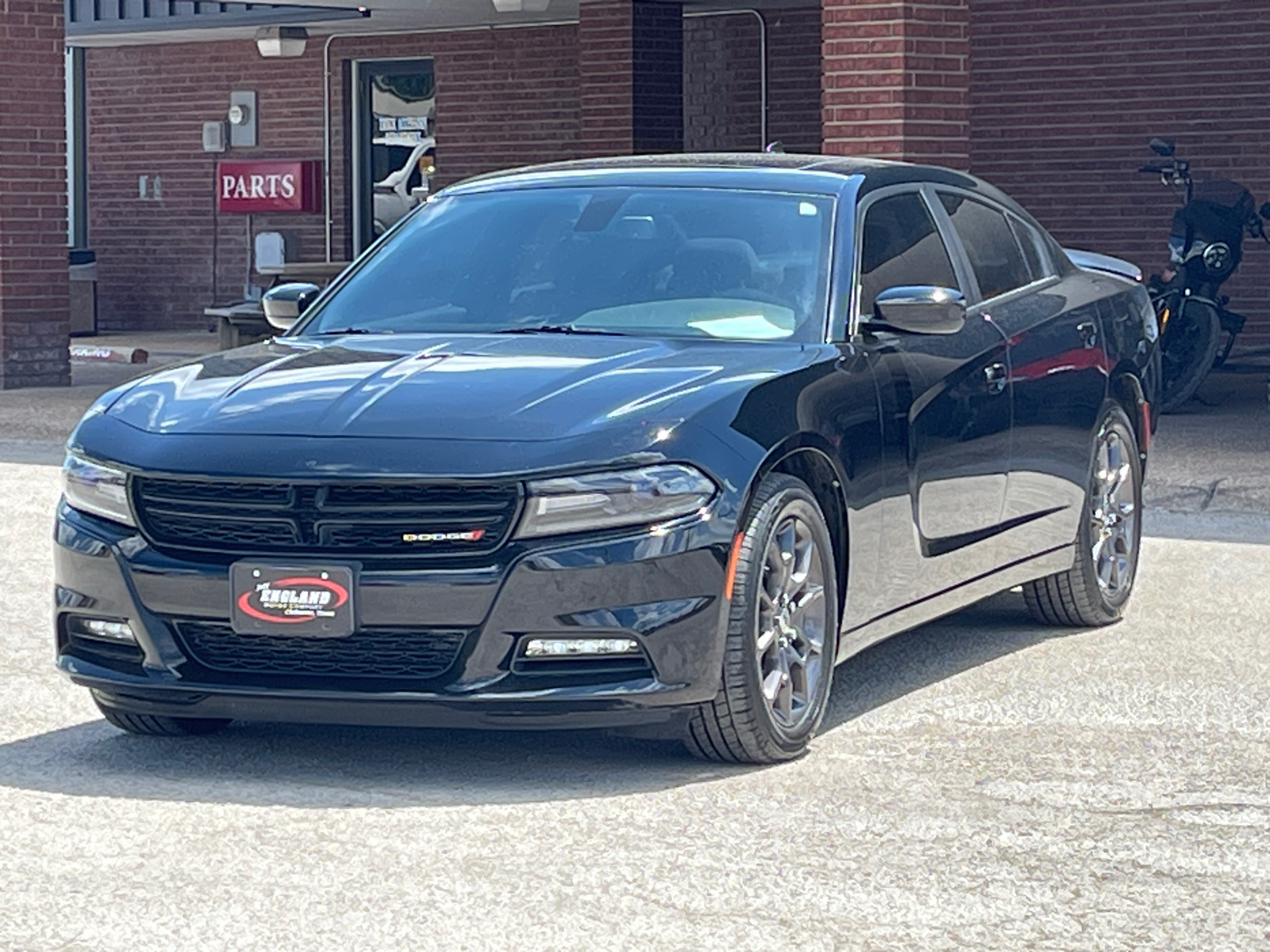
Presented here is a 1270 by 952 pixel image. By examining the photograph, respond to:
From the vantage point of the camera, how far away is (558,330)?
6.91 m

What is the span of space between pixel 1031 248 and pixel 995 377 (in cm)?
111

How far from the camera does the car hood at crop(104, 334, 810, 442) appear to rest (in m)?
6.01

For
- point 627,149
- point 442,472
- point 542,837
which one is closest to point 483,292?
point 442,472

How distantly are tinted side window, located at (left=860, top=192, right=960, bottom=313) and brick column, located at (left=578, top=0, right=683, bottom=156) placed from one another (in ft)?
42.9

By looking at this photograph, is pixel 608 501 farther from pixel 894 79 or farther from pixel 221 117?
pixel 221 117

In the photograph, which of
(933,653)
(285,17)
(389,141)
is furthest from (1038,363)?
(389,141)

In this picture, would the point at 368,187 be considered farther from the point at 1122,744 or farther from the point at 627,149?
the point at 1122,744

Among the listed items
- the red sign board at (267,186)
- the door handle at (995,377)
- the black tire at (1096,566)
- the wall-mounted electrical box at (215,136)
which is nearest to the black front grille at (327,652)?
the door handle at (995,377)

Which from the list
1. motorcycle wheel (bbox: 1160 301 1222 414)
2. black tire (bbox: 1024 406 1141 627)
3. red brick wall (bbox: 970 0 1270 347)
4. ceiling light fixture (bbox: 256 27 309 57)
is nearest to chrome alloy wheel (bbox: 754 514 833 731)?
black tire (bbox: 1024 406 1141 627)

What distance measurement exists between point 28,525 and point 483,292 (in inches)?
190

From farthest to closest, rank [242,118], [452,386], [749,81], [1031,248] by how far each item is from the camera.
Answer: [242,118] < [749,81] < [1031,248] < [452,386]

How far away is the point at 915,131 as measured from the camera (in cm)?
1402

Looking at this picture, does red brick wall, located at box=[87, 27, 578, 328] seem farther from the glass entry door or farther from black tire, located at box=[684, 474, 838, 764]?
black tire, located at box=[684, 474, 838, 764]

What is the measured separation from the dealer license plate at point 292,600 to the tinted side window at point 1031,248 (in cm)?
354
